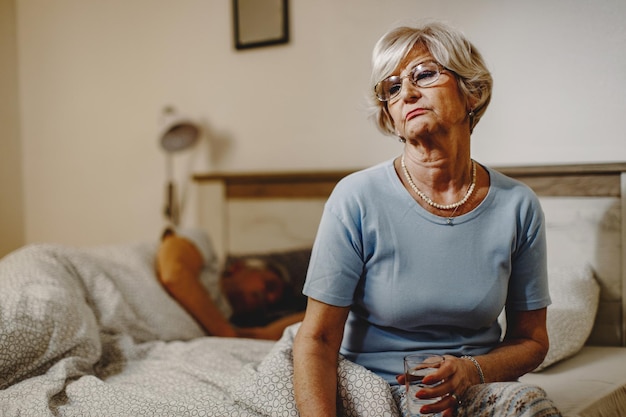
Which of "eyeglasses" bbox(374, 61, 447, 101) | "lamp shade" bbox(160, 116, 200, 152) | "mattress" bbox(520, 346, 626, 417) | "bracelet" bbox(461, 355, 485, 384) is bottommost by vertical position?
"mattress" bbox(520, 346, 626, 417)

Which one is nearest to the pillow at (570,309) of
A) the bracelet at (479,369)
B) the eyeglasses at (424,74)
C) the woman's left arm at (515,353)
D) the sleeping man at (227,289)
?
the woman's left arm at (515,353)

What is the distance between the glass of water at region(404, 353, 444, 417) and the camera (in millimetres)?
981

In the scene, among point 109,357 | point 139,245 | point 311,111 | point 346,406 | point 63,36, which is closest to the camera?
point 346,406

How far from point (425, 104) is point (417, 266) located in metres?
0.33

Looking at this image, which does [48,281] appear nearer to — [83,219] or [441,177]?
[441,177]

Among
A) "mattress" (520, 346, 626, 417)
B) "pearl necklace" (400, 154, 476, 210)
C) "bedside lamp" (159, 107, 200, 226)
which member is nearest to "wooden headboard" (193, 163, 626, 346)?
"mattress" (520, 346, 626, 417)

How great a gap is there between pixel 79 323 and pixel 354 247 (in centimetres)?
81

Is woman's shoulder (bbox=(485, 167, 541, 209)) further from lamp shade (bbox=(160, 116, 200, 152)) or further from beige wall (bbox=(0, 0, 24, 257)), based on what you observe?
beige wall (bbox=(0, 0, 24, 257))

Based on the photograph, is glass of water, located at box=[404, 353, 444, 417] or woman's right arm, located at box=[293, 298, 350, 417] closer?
glass of water, located at box=[404, 353, 444, 417]

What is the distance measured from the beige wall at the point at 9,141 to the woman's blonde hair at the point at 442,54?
2.74 meters

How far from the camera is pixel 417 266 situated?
1.15m

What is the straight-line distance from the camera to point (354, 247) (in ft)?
3.82

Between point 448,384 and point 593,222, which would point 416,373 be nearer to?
point 448,384

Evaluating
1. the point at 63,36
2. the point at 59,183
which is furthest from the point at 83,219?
the point at 63,36
